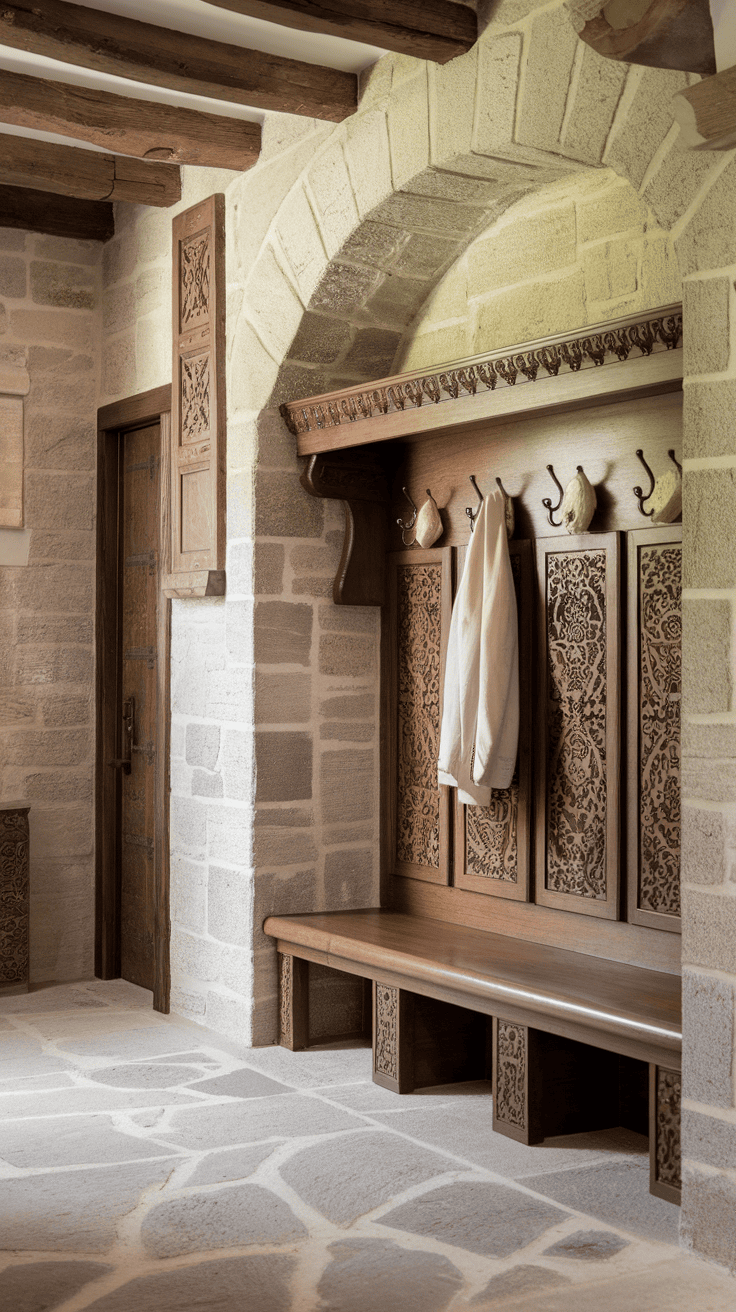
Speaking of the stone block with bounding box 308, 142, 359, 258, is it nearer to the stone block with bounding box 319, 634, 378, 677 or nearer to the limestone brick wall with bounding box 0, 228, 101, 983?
the stone block with bounding box 319, 634, 378, 677

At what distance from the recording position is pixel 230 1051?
4.33 meters

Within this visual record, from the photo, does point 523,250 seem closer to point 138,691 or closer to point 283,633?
point 283,633

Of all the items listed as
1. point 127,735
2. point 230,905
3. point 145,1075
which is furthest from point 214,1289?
point 127,735

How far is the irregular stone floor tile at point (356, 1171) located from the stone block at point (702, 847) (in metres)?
1.07

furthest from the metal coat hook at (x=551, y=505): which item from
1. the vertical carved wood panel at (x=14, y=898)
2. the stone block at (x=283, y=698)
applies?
the vertical carved wood panel at (x=14, y=898)

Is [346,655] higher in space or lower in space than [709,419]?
lower

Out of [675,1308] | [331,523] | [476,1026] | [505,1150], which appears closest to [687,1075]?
[675,1308]

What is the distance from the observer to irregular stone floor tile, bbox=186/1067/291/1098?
153 inches

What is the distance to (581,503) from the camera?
144 inches

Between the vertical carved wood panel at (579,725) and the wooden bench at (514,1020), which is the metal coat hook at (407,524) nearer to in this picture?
the vertical carved wood panel at (579,725)

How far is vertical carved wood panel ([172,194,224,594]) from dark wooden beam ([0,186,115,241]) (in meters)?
0.71

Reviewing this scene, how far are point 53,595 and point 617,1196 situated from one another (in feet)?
10.9

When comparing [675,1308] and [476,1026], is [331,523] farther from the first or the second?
[675,1308]

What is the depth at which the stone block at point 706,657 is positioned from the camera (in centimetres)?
269
